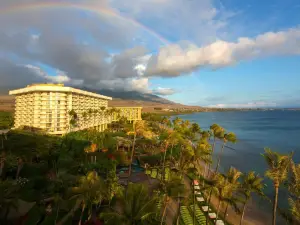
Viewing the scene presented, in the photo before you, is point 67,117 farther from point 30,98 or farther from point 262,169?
point 262,169

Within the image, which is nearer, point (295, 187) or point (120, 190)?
point (295, 187)

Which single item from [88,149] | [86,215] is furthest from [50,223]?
[88,149]

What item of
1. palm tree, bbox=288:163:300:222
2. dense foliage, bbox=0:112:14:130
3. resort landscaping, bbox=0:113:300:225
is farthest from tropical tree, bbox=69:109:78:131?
palm tree, bbox=288:163:300:222

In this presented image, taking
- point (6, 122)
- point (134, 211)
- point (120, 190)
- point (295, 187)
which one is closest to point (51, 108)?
point (120, 190)

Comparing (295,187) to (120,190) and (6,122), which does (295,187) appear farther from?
(6,122)

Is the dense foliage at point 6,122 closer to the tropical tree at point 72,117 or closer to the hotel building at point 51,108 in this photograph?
the hotel building at point 51,108

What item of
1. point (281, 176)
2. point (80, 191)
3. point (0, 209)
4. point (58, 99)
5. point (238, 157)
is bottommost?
point (238, 157)

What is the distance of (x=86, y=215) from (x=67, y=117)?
185 ft

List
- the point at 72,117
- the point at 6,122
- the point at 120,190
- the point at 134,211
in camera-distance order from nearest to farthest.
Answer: the point at 134,211 < the point at 120,190 < the point at 72,117 < the point at 6,122

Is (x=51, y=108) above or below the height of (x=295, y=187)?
above

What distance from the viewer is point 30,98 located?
256 feet

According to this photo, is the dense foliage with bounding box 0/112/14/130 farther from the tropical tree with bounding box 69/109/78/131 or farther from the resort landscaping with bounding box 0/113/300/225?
the resort landscaping with bounding box 0/113/300/225

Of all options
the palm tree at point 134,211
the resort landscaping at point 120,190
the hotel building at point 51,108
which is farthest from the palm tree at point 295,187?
the hotel building at point 51,108

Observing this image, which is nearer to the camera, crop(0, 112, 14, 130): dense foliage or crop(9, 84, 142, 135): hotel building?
crop(9, 84, 142, 135): hotel building
